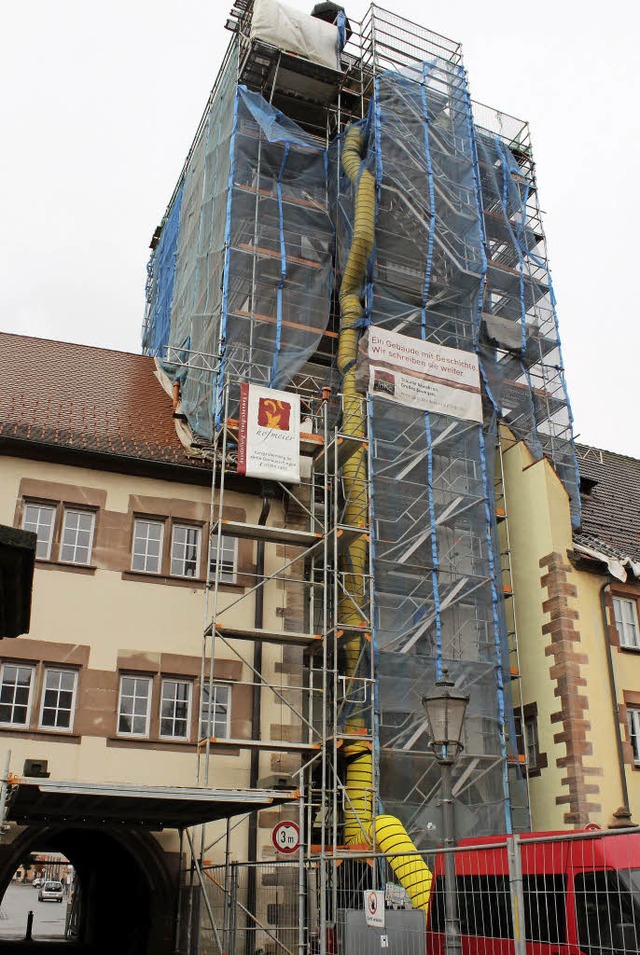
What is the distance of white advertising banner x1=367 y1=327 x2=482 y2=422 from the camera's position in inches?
866

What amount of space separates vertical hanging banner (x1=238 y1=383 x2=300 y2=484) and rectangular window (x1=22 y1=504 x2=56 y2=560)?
375 cm

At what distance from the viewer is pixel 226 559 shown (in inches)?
799

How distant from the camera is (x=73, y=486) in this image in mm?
19547

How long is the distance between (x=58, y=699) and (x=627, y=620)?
12261 mm

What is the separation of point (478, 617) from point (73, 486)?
8.60 meters

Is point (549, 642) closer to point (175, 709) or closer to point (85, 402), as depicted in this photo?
point (175, 709)

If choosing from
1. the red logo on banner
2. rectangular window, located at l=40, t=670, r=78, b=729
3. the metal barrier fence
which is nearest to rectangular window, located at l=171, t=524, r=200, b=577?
the red logo on banner

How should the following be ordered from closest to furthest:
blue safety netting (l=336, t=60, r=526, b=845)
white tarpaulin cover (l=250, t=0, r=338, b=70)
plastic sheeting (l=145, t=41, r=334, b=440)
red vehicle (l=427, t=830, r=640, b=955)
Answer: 1. red vehicle (l=427, t=830, r=640, b=955)
2. blue safety netting (l=336, t=60, r=526, b=845)
3. plastic sheeting (l=145, t=41, r=334, b=440)
4. white tarpaulin cover (l=250, t=0, r=338, b=70)

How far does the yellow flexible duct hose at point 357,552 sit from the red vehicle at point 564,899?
385 centimetres

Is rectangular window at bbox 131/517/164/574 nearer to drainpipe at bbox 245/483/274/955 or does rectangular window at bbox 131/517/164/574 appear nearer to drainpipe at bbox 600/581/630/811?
drainpipe at bbox 245/483/274/955

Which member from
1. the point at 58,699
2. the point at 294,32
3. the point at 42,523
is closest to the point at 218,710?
the point at 58,699

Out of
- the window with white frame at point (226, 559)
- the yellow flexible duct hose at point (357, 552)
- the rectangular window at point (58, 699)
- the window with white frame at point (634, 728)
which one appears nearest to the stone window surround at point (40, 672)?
the rectangular window at point (58, 699)

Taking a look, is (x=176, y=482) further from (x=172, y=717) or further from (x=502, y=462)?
(x=502, y=462)

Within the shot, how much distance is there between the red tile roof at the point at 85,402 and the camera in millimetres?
19891
